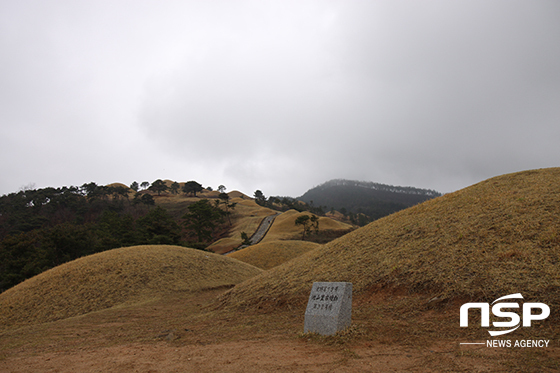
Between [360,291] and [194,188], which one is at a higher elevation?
[194,188]

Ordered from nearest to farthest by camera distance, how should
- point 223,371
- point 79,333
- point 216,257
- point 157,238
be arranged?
point 223,371
point 79,333
point 216,257
point 157,238

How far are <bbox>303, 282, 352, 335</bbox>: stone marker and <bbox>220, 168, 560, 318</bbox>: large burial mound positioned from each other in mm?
2998

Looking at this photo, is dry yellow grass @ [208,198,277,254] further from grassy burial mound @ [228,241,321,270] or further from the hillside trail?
grassy burial mound @ [228,241,321,270]

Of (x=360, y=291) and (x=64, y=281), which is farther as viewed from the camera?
(x=64, y=281)

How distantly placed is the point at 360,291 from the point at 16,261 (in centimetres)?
3274

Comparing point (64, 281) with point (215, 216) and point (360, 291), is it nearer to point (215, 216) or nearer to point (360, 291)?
point (360, 291)

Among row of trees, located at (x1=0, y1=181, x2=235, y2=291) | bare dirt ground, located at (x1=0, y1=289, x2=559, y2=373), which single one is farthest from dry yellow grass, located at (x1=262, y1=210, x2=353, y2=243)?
bare dirt ground, located at (x1=0, y1=289, x2=559, y2=373)

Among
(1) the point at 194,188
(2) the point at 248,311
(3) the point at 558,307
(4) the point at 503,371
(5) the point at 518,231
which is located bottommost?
(2) the point at 248,311

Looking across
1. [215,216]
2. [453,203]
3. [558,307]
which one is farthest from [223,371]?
[215,216]

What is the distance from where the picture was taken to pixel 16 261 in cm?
2716

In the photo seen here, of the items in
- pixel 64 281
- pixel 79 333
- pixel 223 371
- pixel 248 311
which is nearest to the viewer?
pixel 223 371

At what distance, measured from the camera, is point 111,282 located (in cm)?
1708

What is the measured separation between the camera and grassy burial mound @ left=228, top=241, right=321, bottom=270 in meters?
32.2

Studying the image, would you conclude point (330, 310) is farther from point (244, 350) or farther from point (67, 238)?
point (67, 238)
